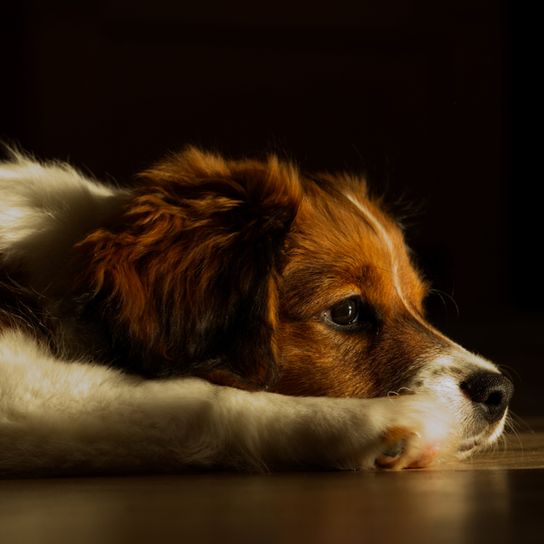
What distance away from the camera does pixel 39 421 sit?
192 cm

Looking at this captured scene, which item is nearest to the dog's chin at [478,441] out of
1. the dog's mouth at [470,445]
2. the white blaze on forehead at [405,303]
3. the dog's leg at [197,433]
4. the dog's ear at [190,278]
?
the dog's mouth at [470,445]

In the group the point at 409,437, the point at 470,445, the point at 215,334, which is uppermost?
the point at 215,334

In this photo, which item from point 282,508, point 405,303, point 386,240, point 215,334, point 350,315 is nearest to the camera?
point 282,508

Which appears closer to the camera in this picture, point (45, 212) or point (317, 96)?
point (45, 212)

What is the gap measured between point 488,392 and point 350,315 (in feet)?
1.03

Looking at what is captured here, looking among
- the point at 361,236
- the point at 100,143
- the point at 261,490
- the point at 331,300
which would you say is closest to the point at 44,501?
the point at 261,490

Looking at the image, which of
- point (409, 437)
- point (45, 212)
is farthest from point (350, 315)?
point (45, 212)

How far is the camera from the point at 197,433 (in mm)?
1933

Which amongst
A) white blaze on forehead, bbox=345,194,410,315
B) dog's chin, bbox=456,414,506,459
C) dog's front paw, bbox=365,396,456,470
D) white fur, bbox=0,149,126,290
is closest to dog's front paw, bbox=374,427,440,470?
dog's front paw, bbox=365,396,456,470

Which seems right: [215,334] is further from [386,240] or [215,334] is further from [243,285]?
[386,240]

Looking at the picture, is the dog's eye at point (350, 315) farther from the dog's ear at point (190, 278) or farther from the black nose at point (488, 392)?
the black nose at point (488, 392)

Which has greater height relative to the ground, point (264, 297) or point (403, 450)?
point (264, 297)

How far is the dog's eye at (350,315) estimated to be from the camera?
7.64ft

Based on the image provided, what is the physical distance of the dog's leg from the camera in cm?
191
